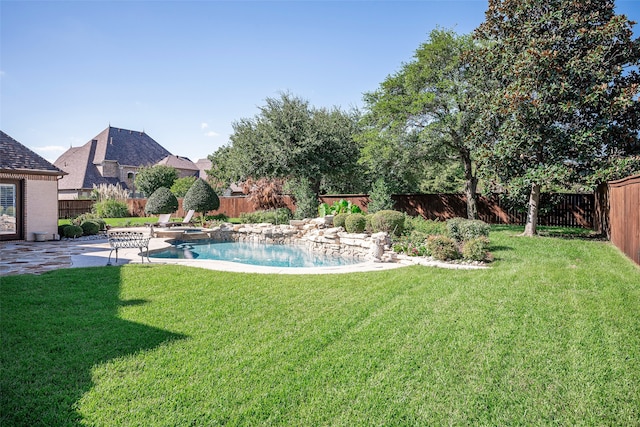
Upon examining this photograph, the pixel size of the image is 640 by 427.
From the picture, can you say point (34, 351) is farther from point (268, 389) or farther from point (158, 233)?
point (158, 233)

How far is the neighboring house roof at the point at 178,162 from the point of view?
4053 cm

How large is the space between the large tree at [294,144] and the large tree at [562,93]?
31.1 feet

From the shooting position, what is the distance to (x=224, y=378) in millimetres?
3168

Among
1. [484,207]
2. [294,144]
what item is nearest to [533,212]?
[484,207]

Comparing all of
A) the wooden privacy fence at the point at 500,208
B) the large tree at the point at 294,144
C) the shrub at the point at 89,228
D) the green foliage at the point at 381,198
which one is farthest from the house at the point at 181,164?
the green foliage at the point at 381,198

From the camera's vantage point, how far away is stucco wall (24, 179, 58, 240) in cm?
1259

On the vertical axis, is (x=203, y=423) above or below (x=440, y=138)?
below

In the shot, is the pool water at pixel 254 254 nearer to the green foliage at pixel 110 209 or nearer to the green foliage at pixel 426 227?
the green foliage at pixel 426 227

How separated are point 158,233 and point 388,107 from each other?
432 inches

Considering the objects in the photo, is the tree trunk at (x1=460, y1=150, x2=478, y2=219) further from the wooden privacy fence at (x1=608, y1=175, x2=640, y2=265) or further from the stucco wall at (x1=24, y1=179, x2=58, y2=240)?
the stucco wall at (x1=24, y1=179, x2=58, y2=240)

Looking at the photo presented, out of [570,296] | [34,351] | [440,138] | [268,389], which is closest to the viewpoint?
[268,389]

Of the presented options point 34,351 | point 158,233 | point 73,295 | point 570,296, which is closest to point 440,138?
point 570,296

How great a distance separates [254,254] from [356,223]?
369 cm

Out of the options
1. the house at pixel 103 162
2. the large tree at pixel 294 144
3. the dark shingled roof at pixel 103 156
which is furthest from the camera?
the dark shingled roof at pixel 103 156
